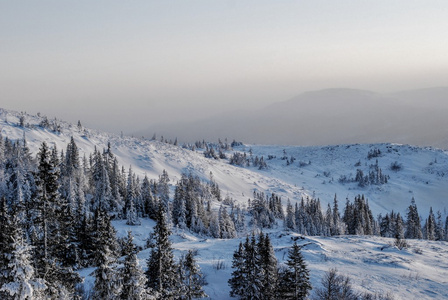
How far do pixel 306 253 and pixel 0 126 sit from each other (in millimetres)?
128516

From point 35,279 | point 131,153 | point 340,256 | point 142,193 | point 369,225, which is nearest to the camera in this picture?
point 35,279

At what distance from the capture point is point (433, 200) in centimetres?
19725

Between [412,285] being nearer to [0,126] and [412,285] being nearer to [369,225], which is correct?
[369,225]

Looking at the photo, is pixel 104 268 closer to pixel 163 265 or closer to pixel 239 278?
pixel 163 265

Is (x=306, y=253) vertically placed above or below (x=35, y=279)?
below

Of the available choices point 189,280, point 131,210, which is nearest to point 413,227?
point 131,210

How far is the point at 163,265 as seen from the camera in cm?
2792

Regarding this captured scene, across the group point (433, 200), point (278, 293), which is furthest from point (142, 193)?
point (433, 200)

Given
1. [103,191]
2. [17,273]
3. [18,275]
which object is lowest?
[103,191]

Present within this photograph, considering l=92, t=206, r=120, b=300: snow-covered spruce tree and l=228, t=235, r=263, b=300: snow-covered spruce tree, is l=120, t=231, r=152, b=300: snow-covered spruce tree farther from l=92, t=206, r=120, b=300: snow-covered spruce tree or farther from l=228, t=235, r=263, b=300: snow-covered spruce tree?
l=228, t=235, r=263, b=300: snow-covered spruce tree

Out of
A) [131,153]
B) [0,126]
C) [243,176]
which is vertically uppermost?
[0,126]

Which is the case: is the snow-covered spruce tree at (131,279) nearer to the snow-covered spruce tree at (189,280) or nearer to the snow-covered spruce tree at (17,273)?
the snow-covered spruce tree at (17,273)

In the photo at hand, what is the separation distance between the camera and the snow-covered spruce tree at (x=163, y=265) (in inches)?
1065

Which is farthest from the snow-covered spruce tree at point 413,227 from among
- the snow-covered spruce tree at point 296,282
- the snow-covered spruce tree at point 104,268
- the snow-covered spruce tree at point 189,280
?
the snow-covered spruce tree at point 104,268
